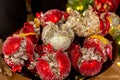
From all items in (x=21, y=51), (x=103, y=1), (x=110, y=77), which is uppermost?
(x=103, y=1)

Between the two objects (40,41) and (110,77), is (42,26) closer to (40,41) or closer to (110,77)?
(40,41)

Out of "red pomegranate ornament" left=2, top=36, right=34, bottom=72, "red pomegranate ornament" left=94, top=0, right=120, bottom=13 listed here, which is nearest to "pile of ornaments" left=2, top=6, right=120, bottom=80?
"red pomegranate ornament" left=2, top=36, right=34, bottom=72

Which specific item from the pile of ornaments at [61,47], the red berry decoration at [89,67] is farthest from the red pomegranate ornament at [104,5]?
the red berry decoration at [89,67]

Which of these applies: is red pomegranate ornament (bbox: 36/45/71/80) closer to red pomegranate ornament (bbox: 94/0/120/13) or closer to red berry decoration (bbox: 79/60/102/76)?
red berry decoration (bbox: 79/60/102/76)

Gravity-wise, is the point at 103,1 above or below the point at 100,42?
above

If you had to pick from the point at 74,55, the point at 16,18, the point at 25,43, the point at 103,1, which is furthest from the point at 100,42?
the point at 16,18

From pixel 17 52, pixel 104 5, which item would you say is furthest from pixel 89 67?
pixel 104 5

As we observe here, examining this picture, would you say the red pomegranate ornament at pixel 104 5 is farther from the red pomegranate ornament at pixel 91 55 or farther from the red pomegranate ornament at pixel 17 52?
the red pomegranate ornament at pixel 17 52
